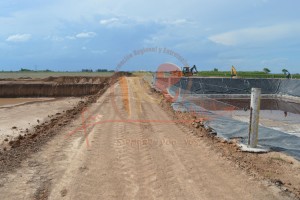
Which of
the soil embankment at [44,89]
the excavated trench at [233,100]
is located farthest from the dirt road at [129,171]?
the soil embankment at [44,89]

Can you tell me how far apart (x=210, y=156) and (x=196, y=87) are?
25.4 m

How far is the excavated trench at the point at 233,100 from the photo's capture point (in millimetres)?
14922

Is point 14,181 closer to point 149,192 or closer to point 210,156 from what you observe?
point 149,192

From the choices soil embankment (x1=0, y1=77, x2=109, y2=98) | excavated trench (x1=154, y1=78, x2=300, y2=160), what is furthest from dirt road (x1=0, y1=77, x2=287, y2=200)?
soil embankment (x1=0, y1=77, x2=109, y2=98)

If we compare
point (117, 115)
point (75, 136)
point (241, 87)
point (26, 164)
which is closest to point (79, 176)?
point (26, 164)

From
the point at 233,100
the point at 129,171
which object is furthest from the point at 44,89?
the point at 129,171

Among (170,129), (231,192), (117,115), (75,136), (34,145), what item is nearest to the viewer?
(231,192)

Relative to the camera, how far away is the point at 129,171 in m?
6.46

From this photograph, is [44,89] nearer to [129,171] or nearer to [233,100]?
[233,100]

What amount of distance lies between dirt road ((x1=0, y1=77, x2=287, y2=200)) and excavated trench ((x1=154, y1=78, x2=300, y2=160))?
2.95m

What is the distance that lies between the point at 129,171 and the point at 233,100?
24516 mm

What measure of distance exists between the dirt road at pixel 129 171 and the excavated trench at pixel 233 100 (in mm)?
2951

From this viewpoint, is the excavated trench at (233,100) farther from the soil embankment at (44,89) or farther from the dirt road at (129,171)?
the soil embankment at (44,89)

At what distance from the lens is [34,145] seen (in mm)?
8867
